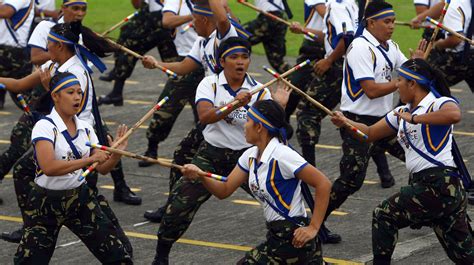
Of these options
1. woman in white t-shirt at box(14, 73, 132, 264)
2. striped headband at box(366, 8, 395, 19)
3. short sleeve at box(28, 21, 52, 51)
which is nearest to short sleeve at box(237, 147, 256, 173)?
Answer: woman in white t-shirt at box(14, 73, 132, 264)

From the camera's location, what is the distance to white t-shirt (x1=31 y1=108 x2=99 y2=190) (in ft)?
30.9

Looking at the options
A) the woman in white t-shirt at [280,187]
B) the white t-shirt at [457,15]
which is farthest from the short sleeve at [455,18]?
the woman in white t-shirt at [280,187]

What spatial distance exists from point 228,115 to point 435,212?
210 centimetres

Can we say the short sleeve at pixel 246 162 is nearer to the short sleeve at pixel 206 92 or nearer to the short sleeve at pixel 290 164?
the short sleeve at pixel 290 164

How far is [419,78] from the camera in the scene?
391 inches

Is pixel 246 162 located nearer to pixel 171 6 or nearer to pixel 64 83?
pixel 64 83

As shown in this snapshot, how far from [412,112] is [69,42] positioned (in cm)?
343

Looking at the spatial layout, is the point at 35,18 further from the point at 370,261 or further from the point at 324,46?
the point at 370,261

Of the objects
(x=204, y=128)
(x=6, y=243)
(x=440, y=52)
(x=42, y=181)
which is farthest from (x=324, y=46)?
(x=42, y=181)

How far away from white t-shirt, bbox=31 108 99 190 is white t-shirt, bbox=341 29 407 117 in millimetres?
3053

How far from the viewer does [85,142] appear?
961 cm

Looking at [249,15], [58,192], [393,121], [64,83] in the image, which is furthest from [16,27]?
[249,15]

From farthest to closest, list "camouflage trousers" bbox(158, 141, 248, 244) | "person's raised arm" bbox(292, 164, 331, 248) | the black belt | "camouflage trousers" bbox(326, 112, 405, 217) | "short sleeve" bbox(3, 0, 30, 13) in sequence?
1. "short sleeve" bbox(3, 0, 30, 13)
2. "camouflage trousers" bbox(326, 112, 405, 217)
3. "camouflage trousers" bbox(158, 141, 248, 244)
4. the black belt
5. "person's raised arm" bbox(292, 164, 331, 248)

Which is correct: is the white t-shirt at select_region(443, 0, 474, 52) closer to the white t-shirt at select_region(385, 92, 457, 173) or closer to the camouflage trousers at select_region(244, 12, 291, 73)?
the camouflage trousers at select_region(244, 12, 291, 73)
